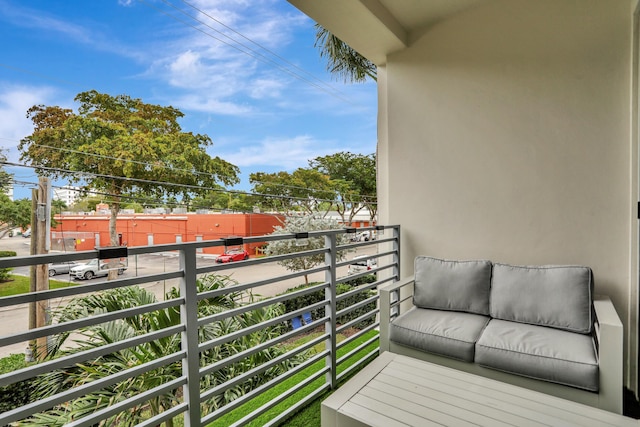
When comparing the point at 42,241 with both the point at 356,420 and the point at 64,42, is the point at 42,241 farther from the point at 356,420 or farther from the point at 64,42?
the point at 64,42

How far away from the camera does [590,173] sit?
7.87 feet

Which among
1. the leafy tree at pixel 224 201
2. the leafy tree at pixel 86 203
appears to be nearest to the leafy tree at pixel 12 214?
the leafy tree at pixel 86 203

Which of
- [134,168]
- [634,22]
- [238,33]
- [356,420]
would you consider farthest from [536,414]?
[238,33]

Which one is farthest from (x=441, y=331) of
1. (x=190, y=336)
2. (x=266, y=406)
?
(x=190, y=336)

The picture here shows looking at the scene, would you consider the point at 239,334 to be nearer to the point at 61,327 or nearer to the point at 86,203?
the point at 61,327

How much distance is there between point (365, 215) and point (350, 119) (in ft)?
32.0

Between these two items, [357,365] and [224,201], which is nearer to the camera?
[357,365]

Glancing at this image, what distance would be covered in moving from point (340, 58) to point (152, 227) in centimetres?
962

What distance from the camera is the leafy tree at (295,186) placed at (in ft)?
49.5

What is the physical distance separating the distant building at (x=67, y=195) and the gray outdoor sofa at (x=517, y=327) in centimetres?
968

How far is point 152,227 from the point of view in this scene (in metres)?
11.6

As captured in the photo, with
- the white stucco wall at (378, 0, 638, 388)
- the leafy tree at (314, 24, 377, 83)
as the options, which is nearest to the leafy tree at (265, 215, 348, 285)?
the leafy tree at (314, 24, 377, 83)

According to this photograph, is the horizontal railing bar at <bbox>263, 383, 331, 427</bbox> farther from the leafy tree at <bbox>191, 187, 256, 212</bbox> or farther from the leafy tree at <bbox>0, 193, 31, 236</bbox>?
the leafy tree at <bbox>191, 187, 256, 212</bbox>

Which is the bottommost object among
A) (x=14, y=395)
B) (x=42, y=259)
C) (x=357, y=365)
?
(x=14, y=395)
